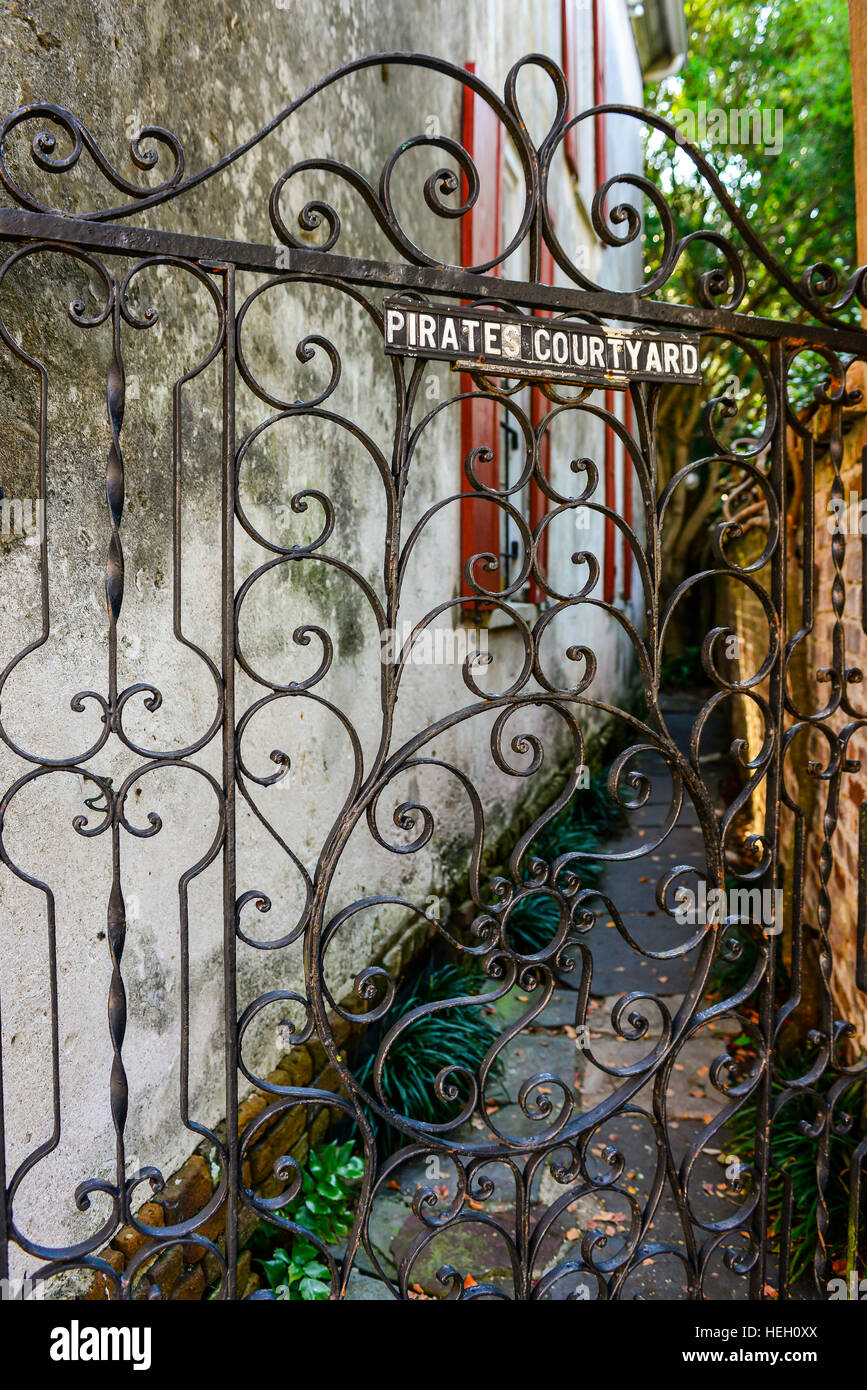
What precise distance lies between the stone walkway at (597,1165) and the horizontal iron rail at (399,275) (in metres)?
1.33

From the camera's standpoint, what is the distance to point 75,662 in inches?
67.8

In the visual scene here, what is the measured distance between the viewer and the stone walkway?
2383 mm

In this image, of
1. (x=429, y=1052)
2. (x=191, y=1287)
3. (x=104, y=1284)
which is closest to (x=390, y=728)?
(x=104, y=1284)

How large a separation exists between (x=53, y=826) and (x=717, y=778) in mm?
6728

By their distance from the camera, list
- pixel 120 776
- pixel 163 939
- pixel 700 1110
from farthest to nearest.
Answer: pixel 700 1110 < pixel 163 939 < pixel 120 776

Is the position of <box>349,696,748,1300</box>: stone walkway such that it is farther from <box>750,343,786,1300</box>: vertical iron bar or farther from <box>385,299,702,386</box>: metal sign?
<box>385,299,702,386</box>: metal sign

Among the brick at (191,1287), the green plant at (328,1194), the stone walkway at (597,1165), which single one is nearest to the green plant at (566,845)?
the stone walkway at (597,1165)

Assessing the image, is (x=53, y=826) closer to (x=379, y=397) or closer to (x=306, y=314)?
(x=306, y=314)

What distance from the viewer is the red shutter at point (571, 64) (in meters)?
6.08

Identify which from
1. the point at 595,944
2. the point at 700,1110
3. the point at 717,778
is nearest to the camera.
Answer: the point at 700,1110

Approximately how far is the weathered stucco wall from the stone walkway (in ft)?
2.16

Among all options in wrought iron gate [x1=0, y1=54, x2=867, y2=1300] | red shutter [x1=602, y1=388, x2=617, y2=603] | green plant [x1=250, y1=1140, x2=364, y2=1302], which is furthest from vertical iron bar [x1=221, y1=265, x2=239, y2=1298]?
red shutter [x1=602, y1=388, x2=617, y2=603]

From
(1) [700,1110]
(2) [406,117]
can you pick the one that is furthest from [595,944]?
(2) [406,117]

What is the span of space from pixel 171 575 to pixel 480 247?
270 centimetres
